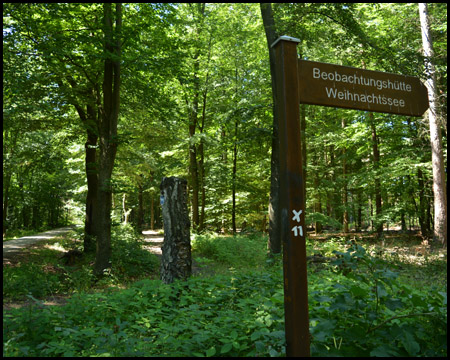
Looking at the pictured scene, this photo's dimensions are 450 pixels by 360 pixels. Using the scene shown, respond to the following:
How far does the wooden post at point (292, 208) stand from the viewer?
2691mm

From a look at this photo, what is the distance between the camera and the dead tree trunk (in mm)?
5934

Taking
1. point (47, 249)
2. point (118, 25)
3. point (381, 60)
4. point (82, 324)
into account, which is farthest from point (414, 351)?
point (47, 249)

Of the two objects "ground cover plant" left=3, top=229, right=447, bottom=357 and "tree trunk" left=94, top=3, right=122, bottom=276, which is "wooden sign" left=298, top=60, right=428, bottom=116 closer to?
"ground cover plant" left=3, top=229, right=447, bottom=357

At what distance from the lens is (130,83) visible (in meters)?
10.6

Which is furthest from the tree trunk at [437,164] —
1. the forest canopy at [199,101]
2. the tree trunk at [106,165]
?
the tree trunk at [106,165]

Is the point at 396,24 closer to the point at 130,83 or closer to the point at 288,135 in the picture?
the point at 130,83

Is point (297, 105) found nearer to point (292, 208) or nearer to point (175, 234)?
point (292, 208)

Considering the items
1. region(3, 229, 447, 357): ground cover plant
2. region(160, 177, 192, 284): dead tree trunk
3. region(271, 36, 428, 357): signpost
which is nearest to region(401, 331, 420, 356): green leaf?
region(3, 229, 447, 357): ground cover plant

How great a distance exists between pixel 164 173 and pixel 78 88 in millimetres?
11052

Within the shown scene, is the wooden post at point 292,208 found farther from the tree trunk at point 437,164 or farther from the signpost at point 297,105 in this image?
the tree trunk at point 437,164

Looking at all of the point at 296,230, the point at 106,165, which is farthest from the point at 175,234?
the point at 106,165

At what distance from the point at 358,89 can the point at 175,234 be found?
411cm

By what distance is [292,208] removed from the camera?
110 inches

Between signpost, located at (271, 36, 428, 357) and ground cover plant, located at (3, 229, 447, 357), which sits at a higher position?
signpost, located at (271, 36, 428, 357)
